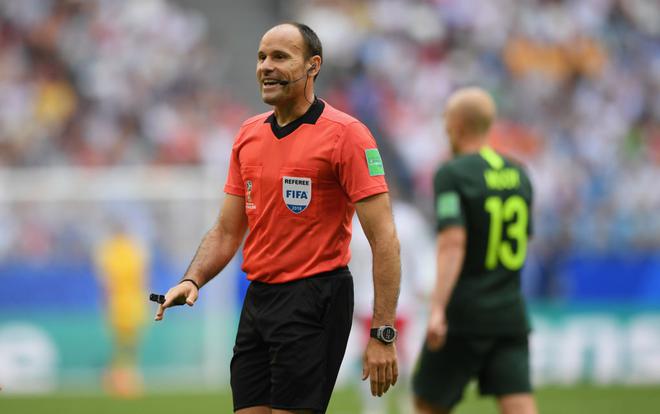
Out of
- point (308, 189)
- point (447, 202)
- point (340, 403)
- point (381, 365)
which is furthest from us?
point (340, 403)

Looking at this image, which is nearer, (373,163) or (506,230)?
(373,163)

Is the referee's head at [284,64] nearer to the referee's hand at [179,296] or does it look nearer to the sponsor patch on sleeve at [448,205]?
the referee's hand at [179,296]

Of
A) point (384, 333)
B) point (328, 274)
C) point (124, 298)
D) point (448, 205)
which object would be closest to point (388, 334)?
point (384, 333)

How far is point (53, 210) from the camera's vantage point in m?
15.3

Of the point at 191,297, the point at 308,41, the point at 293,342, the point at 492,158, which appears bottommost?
the point at 293,342

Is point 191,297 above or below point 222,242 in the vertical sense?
below

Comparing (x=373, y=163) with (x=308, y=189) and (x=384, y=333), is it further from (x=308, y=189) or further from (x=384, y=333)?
(x=384, y=333)

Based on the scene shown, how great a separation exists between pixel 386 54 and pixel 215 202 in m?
5.47

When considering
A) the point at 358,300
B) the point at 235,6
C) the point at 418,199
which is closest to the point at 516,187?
the point at 358,300

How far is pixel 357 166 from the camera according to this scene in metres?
4.65

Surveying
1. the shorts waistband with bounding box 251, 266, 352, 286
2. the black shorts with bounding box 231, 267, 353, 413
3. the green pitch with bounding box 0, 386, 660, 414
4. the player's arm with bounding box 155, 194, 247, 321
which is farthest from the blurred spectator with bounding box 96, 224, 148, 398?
the shorts waistband with bounding box 251, 266, 352, 286

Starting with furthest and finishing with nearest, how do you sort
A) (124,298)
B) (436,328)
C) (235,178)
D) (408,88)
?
(408,88) < (124,298) < (436,328) < (235,178)

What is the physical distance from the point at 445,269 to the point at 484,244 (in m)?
0.31

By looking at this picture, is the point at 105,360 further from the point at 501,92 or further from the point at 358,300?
the point at 501,92
